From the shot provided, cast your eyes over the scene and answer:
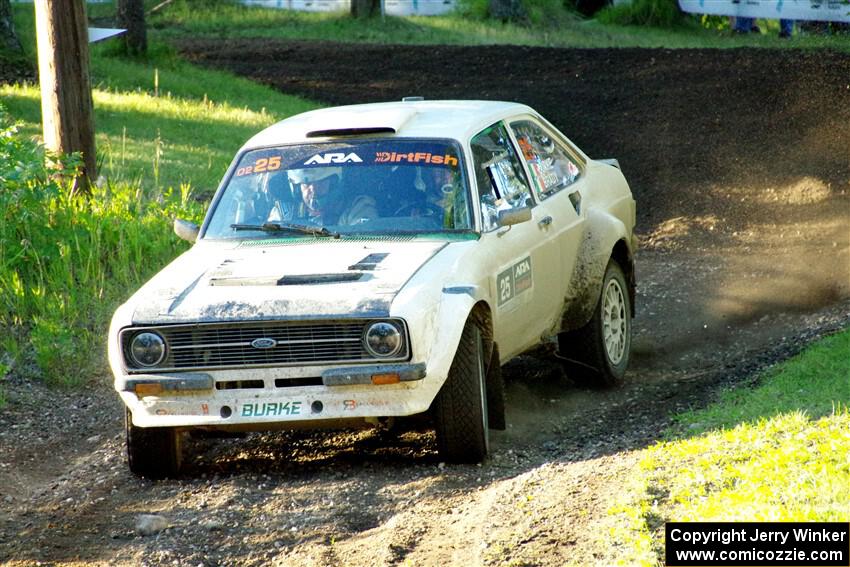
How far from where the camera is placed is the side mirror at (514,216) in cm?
708

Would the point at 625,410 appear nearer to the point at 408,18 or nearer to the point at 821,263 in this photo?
the point at 821,263

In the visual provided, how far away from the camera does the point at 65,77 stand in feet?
36.9

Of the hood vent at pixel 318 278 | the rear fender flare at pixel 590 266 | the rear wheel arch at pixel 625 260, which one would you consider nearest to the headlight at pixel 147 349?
the hood vent at pixel 318 278

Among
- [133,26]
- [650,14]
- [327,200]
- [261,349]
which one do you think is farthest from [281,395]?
[650,14]

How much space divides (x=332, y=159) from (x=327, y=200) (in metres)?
0.25

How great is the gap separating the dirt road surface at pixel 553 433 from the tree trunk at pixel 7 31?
7754mm

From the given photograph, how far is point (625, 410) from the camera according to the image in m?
7.88

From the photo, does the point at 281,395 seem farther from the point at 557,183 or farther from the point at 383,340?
the point at 557,183

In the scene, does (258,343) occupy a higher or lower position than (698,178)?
higher

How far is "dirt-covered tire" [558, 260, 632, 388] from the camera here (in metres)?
8.27

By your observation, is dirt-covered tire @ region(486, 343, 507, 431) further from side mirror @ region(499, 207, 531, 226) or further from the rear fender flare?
the rear fender flare

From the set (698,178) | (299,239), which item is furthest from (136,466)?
(698,178)

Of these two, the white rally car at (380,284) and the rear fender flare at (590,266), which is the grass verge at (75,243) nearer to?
the white rally car at (380,284)

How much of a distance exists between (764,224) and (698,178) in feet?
5.97
